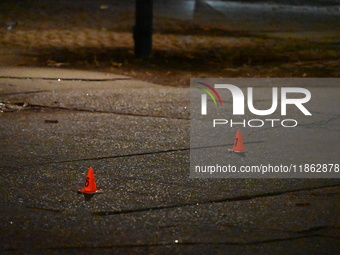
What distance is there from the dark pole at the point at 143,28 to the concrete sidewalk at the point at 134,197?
6.02m

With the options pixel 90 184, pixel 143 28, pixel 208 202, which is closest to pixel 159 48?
pixel 143 28

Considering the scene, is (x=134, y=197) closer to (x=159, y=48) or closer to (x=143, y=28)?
(x=143, y=28)

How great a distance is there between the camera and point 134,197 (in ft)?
20.5

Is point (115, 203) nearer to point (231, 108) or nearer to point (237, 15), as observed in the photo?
point (231, 108)

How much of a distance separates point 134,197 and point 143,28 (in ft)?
32.8

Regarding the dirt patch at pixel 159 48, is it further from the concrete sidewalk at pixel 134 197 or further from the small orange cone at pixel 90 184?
the small orange cone at pixel 90 184

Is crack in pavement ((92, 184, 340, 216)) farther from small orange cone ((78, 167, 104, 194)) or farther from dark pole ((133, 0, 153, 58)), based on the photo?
dark pole ((133, 0, 153, 58))

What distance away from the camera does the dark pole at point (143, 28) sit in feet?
51.9

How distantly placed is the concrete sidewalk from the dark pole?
6.02 meters

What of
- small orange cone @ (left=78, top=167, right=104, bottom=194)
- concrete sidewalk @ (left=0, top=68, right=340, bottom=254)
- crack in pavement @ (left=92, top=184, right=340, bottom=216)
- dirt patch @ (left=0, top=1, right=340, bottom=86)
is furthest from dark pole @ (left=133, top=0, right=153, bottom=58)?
small orange cone @ (left=78, top=167, right=104, bottom=194)

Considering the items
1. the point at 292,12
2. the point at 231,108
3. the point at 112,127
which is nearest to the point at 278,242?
the point at 112,127

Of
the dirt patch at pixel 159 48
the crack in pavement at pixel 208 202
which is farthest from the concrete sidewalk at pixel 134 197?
the dirt patch at pixel 159 48

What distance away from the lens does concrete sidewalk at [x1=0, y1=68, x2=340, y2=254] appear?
516 cm

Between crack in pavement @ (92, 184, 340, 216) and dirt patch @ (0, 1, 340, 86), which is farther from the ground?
dirt patch @ (0, 1, 340, 86)
